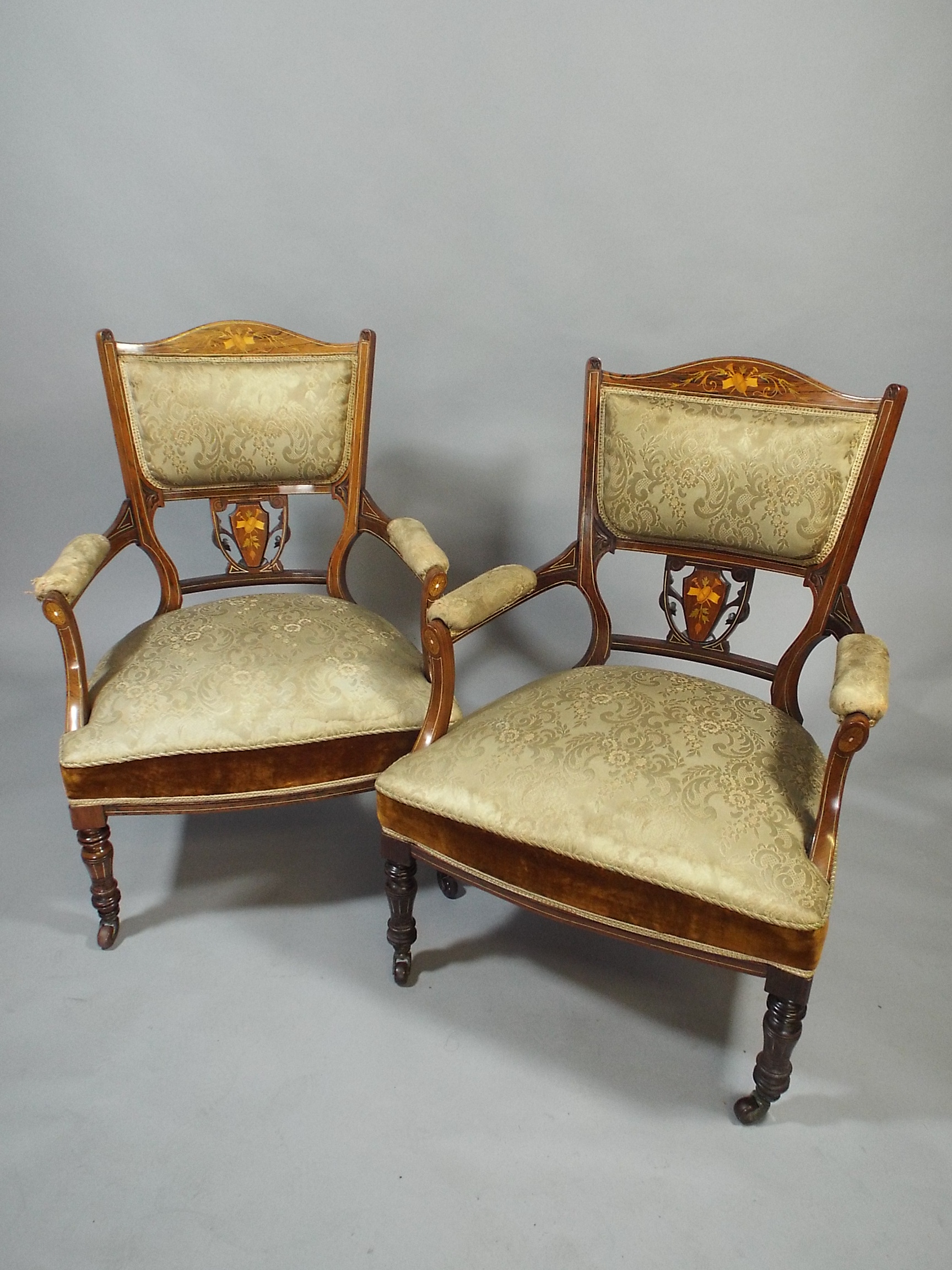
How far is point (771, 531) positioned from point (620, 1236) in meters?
1.17

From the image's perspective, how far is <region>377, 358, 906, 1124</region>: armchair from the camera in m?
1.43

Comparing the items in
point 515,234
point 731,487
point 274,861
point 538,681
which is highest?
point 515,234

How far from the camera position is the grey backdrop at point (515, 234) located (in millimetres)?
2189

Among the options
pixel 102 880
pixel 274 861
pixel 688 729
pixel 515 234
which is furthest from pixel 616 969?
pixel 515 234

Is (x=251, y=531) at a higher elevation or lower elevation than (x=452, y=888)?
higher

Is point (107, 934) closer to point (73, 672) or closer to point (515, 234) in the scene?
point (73, 672)

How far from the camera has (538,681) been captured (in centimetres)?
189

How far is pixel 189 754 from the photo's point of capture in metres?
1.75

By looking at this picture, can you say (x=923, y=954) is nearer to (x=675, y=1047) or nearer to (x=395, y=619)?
(x=675, y=1047)

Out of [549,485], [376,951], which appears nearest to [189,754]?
[376,951]

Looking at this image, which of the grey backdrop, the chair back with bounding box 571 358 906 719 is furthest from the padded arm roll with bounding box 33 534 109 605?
the chair back with bounding box 571 358 906 719

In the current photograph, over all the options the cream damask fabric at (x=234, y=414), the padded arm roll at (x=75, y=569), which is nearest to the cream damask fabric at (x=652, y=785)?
the padded arm roll at (x=75, y=569)

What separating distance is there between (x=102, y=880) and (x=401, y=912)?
22.7 inches

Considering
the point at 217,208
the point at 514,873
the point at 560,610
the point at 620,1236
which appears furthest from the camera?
the point at 560,610
